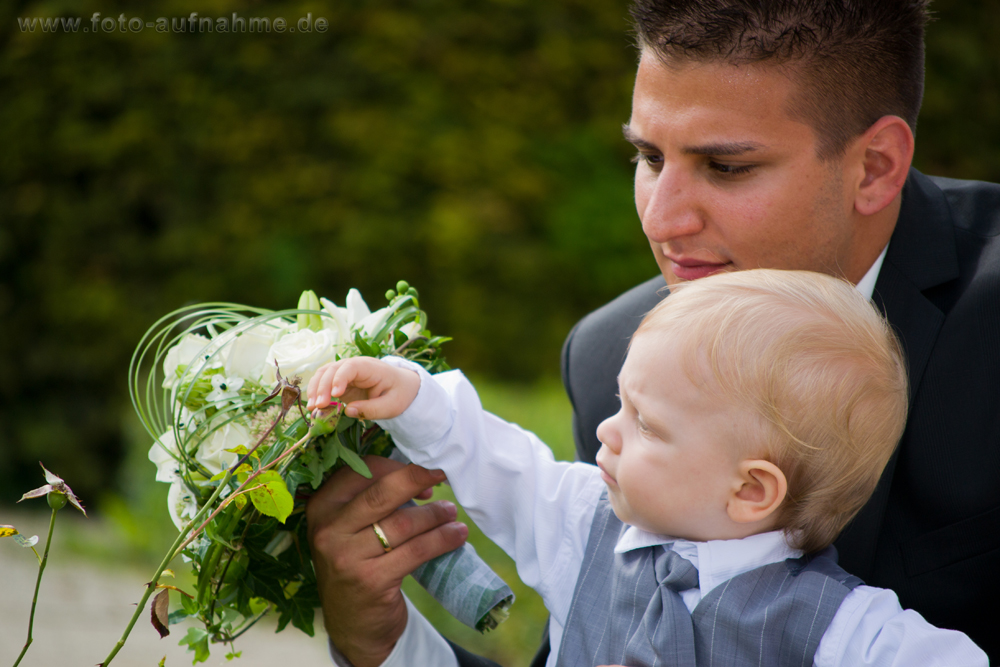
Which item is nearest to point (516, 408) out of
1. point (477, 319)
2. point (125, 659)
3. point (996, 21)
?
point (477, 319)

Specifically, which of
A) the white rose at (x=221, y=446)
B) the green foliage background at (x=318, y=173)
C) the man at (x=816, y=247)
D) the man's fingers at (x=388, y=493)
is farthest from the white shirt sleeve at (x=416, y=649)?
the green foliage background at (x=318, y=173)

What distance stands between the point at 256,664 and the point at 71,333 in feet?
8.72

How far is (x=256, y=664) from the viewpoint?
3.88m

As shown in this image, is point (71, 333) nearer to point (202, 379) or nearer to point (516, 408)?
point (516, 408)

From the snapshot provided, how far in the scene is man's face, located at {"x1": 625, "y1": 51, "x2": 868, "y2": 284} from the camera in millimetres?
1787

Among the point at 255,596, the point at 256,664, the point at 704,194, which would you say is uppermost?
the point at 704,194

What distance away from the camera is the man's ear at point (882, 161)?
6.24 ft

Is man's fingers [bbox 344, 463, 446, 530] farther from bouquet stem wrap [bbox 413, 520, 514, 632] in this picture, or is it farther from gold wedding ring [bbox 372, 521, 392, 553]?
bouquet stem wrap [bbox 413, 520, 514, 632]

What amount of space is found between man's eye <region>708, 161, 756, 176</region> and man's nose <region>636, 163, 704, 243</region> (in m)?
0.06

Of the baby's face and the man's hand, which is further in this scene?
the man's hand

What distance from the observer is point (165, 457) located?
5.76ft

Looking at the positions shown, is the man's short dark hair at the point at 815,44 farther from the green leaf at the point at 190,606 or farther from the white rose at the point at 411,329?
the green leaf at the point at 190,606

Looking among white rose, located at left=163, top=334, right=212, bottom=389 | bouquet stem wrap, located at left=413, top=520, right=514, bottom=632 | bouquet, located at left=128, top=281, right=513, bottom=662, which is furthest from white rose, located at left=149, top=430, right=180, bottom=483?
bouquet stem wrap, located at left=413, top=520, right=514, bottom=632

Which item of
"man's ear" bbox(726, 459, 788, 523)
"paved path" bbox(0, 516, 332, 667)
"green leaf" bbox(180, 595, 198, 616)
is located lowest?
"paved path" bbox(0, 516, 332, 667)
